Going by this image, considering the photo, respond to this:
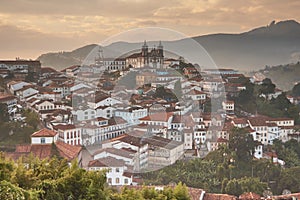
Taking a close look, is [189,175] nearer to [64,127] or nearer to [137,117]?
[137,117]

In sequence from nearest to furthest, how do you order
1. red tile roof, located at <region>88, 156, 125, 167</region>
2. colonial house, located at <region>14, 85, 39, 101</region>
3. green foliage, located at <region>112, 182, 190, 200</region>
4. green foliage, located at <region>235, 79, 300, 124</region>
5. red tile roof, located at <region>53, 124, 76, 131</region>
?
green foliage, located at <region>112, 182, 190, 200</region>
red tile roof, located at <region>88, 156, 125, 167</region>
red tile roof, located at <region>53, 124, 76, 131</region>
colonial house, located at <region>14, 85, 39, 101</region>
green foliage, located at <region>235, 79, 300, 124</region>

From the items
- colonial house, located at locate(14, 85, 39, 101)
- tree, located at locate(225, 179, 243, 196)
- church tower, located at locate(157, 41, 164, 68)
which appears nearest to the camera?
tree, located at locate(225, 179, 243, 196)

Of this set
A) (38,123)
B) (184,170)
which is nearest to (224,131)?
(184,170)

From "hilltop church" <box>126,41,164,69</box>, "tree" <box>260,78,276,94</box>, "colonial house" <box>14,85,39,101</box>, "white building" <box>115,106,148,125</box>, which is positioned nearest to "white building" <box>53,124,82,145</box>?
"white building" <box>115,106,148,125</box>

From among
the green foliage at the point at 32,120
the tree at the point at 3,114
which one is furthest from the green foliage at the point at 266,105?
the tree at the point at 3,114

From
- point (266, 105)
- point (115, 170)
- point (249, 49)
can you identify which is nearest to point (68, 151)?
point (115, 170)

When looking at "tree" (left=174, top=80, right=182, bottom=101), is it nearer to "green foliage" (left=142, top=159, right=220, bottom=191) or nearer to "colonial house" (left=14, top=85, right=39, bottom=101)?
"green foliage" (left=142, top=159, right=220, bottom=191)
